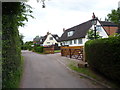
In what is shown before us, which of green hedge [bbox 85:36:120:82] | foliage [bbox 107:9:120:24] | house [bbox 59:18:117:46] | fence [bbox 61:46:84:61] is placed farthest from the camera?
house [bbox 59:18:117:46]

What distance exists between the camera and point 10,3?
14.2 ft

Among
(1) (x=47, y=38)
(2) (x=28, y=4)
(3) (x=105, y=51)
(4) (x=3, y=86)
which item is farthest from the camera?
(1) (x=47, y=38)

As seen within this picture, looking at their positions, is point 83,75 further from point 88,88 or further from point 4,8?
point 4,8

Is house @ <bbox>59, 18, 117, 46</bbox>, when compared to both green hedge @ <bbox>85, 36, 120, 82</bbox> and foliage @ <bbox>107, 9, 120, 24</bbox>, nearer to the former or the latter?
foliage @ <bbox>107, 9, 120, 24</bbox>

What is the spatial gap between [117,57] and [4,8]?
4930mm

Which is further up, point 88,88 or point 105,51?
point 105,51

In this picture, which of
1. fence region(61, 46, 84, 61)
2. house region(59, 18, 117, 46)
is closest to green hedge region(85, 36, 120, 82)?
fence region(61, 46, 84, 61)

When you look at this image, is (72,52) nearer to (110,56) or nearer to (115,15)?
(115,15)

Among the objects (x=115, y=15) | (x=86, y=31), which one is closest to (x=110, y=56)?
(x=115, y=15)

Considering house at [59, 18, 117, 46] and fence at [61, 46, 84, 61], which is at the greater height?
house at [59, 18, 117, 46]

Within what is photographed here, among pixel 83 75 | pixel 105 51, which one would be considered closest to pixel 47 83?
pixel 83 75

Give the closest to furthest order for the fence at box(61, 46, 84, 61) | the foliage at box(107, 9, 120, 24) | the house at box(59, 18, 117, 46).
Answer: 1. the foliage at box(107, 9, 120, 24)
2. the fence at box(61, 46, 84, 61)
3. the house at box(59, 18, 117, 46)

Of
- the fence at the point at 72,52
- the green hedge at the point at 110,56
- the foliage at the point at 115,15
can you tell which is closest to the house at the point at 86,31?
the fence at the point at 72,52

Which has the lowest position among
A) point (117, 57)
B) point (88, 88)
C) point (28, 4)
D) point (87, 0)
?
point (88, 88)
